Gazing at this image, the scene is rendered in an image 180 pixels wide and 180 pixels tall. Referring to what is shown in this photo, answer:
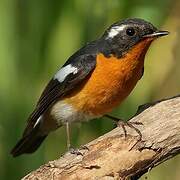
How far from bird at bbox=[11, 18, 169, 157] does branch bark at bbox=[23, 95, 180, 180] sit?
69 cm

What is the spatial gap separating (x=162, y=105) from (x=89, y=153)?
0.54 m

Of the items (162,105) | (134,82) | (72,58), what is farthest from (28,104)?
(162,105)

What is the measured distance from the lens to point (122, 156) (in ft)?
13.1

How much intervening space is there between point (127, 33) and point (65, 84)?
0.58 m

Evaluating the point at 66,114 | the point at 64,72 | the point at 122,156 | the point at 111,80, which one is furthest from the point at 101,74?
the point at 122,156

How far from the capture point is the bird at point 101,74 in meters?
4.72

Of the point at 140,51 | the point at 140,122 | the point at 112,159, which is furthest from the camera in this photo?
the point at 140,51

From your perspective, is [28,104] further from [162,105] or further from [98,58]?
[162,105]

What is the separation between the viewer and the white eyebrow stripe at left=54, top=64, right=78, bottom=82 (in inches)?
193

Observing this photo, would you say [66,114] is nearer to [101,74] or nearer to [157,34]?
[101,74]

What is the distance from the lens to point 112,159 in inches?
158

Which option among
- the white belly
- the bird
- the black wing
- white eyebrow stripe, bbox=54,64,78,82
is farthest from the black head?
the white belly

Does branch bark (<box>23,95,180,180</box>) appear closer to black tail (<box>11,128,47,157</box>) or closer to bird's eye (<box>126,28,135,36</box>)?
bird's eye (<box>126,28,135,36</box>)

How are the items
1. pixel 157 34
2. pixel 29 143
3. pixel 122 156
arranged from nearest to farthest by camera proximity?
pixel 122 156 < pixel 157 34 < pixel 29 143
